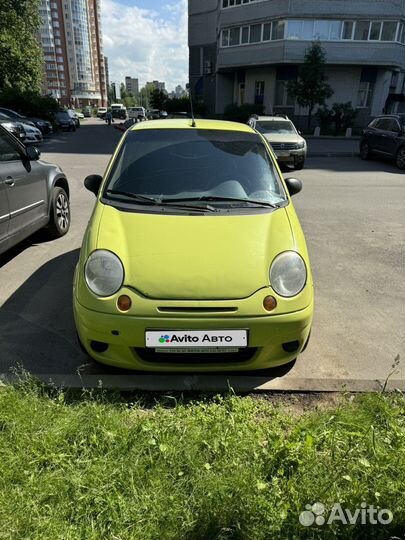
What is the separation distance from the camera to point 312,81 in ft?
95.2

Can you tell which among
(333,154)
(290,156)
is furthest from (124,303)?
(333,154)

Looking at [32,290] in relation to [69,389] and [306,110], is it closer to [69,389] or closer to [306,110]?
[69,389]

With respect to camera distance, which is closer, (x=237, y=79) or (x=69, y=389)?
(x=69, y=389)

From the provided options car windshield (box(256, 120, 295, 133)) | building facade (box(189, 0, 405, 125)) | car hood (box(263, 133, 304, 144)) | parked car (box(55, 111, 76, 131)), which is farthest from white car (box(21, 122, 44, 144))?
building facade (box(189, 0, 405, 125))

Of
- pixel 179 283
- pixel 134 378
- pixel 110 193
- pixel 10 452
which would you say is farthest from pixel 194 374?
pixel 110 193

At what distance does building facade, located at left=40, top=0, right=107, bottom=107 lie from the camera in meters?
109

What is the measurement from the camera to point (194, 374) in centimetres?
302

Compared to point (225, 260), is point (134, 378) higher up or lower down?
lower down

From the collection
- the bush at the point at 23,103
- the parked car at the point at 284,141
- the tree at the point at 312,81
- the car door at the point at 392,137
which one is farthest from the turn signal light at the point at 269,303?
the bush at the point at 23,103

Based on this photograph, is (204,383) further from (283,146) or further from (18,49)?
(18,49)

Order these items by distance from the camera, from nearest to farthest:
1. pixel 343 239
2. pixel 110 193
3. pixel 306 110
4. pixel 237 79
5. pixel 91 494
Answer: pixel 91 494 → pixel 110 193 → pixel 343 239 → pixel 306 110 → pixel 237 79

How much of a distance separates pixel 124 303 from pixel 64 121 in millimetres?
34343

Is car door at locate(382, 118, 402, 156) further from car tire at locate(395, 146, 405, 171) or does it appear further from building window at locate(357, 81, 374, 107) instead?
building window at locate(357, 81, 374, 107)

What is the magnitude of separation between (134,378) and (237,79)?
41256 mm
